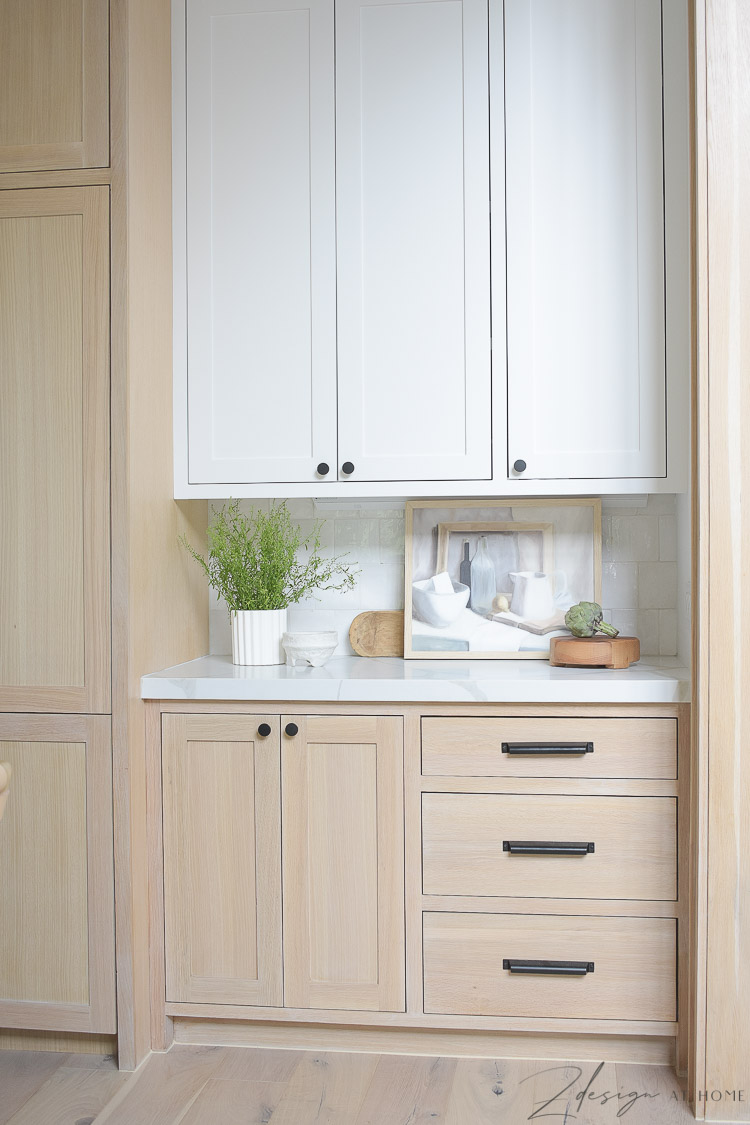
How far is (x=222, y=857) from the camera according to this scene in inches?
87.4

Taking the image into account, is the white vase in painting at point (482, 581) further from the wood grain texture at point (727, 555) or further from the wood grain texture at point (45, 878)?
the wood grain texture at point (45, 878)

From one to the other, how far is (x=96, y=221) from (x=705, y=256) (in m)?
1.35

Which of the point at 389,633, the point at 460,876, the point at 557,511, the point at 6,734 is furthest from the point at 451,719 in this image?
the point at 6,734

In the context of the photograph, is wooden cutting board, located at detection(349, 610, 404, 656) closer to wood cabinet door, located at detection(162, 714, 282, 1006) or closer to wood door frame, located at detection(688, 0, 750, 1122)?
wood cabinet door, located at detection(162, 714, 282, 1006)

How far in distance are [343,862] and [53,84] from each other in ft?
6.32

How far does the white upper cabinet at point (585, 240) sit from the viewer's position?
2273 mm

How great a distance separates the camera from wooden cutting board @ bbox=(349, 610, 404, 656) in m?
2.65

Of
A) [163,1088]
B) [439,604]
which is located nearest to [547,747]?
[439,604]

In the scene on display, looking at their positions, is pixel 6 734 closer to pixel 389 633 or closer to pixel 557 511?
pixel 389 633

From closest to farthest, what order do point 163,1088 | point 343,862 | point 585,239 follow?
point 163,1088 < point 343,862 < point 585,239

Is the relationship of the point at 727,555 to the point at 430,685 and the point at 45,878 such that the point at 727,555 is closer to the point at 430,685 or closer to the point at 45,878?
the point at 430,685

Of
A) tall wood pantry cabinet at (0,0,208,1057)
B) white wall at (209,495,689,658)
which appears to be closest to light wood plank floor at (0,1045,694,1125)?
tall wood pantry cabinet at (0,0,208,1057)

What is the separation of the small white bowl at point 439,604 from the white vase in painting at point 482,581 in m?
0.03

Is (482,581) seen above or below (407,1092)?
above
